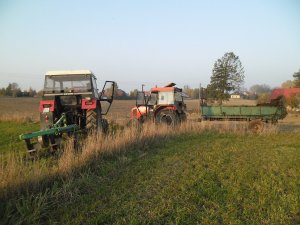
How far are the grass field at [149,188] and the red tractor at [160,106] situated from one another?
6.40 m

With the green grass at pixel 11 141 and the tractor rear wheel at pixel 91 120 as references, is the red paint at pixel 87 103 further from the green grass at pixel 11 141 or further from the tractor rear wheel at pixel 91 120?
the green grass at pixel 11 141

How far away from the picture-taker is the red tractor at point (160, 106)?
48.3ft

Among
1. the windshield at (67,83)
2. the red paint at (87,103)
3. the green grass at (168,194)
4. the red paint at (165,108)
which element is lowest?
the green grass at (168,194)

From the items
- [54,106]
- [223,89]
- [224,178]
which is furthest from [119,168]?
[223,89]

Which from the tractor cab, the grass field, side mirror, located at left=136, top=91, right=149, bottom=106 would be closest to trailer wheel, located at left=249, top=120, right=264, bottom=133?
side mirror, located at left=136, top=91, right=149, bottom=106

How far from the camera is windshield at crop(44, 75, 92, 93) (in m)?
10.3

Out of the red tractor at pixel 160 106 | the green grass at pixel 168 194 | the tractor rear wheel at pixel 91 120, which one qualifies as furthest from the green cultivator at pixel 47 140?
the red tractor at pixel 160 106

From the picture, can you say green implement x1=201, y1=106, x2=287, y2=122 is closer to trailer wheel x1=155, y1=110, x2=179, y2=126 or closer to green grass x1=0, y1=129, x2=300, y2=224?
trailer wheel x1=155, y1=110, x2=179, y2=126

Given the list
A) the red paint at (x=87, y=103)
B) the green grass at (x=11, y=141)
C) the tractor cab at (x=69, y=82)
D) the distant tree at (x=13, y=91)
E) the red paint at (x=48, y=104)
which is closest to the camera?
the green grass at (x=11, y=141)

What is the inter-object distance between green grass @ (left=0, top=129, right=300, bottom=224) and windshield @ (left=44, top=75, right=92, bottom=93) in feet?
11.8

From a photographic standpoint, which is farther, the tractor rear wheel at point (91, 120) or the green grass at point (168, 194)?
the tractor rear wheel at point (91, 120)

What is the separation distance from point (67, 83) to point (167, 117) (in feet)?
18.5

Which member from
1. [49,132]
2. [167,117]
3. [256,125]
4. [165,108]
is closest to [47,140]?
[49,132]

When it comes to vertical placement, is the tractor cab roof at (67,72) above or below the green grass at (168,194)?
above
